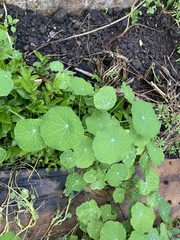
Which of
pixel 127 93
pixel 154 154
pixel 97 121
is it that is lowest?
pixel 154 154

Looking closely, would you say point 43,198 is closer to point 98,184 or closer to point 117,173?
point 98,184

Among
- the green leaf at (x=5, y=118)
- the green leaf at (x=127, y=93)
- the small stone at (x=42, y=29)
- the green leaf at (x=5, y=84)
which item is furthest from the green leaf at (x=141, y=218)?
the small stone at (x=42, y=29)

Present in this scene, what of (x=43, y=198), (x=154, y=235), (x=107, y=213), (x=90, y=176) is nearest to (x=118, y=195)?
(x=107, y=213)

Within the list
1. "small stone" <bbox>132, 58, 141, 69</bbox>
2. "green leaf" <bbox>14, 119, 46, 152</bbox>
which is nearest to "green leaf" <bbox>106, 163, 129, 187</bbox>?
"green leaf" <bbox>14, 119, 46, 152</bbox>

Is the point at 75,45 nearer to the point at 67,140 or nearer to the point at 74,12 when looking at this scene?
the point at 74,12

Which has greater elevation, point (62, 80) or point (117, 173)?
point (62, 80)

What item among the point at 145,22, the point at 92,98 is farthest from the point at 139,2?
the point at 92,98

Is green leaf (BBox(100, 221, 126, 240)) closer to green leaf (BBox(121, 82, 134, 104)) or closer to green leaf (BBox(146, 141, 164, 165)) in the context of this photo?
green leaf (BBox(146, 141, 164, 165))
